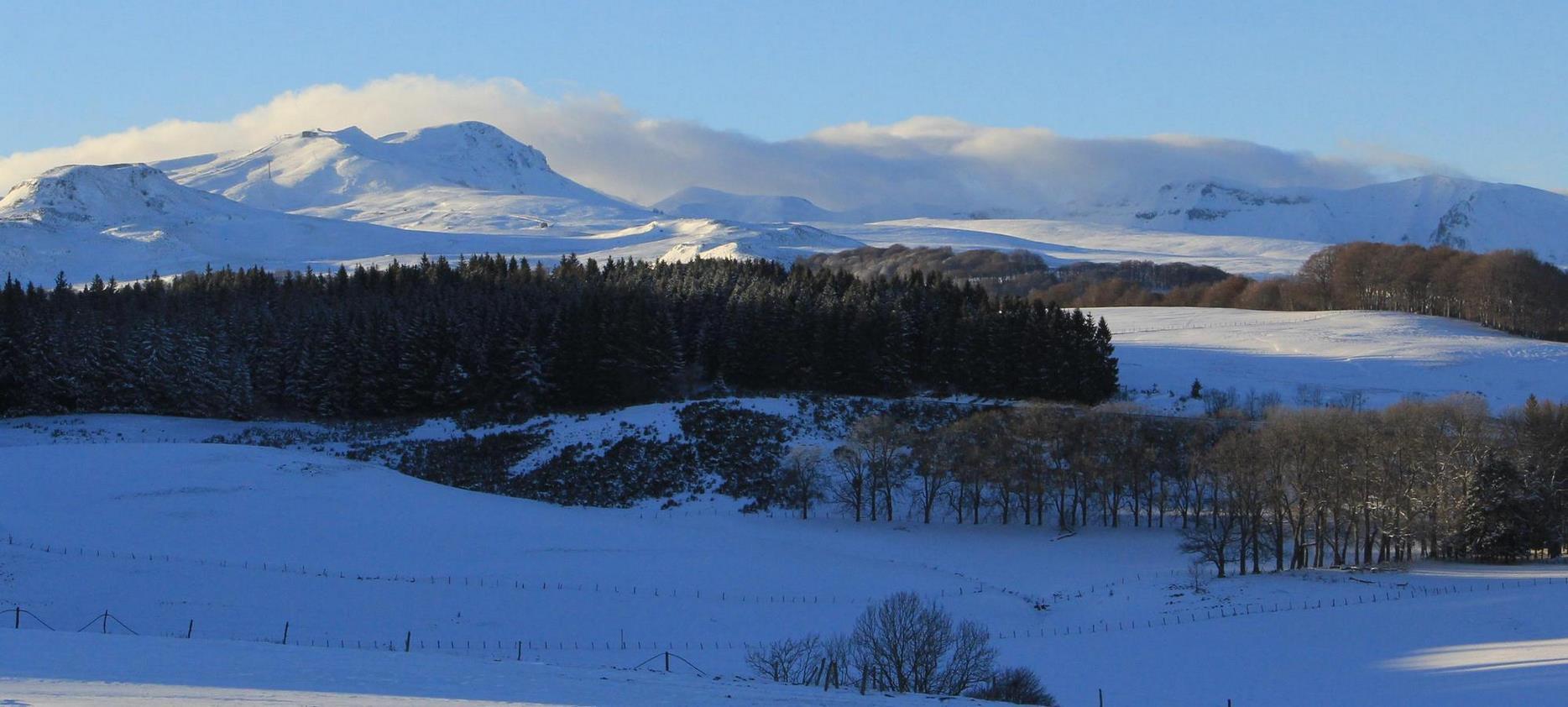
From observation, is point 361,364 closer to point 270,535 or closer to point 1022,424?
point 270,535

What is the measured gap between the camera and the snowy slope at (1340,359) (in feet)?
330

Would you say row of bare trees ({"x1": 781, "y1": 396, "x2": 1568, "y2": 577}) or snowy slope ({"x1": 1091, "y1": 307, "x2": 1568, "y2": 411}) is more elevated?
snowy slope ({"x1": 1091, "y1": 307, "x2": 1568, "y2": 411})

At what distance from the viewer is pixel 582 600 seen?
172 feet

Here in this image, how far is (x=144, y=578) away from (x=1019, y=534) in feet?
143

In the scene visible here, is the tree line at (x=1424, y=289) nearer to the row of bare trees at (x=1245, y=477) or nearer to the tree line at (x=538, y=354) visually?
the tree line at (x=538, y=354)

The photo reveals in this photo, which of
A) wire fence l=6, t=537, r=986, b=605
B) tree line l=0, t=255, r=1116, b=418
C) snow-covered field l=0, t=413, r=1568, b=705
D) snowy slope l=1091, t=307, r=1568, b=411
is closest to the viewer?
snow-covered field l=0, t=413, r=1568, b=705

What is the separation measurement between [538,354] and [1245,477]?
49669mm

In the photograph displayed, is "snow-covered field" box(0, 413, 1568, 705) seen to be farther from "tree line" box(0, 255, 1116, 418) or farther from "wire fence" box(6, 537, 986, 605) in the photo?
"tree line" box(0, 255, 1116, 418)

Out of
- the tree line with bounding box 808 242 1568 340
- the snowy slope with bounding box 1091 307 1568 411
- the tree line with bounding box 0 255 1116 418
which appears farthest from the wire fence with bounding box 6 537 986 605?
the tree line with bounding box 808 242 1568 340

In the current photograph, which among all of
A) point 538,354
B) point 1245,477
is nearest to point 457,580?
point 1245,477

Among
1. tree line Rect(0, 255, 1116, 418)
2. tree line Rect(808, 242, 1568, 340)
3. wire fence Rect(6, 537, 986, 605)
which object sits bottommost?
wire fence Rect(6, 537, 986, 605)

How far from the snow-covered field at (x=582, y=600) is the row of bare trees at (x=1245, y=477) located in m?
2.77

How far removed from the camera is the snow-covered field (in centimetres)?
3131

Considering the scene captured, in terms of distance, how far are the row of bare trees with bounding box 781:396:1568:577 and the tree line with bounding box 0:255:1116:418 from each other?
10757 millimetres
